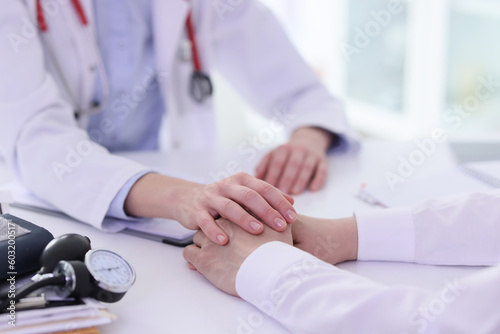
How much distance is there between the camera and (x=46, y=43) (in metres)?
1.18

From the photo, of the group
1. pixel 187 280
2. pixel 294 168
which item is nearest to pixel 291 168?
pixel 294 168

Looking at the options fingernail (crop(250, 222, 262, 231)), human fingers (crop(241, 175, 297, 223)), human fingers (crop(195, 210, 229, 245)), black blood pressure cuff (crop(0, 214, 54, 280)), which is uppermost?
human fingers (crop(241, 175, 297, 223))

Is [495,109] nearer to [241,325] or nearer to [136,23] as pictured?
Result: [136,23]

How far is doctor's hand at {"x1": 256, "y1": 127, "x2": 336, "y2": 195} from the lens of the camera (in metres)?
1.06

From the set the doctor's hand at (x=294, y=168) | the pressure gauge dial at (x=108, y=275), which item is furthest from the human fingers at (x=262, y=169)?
the pressure gauge dial at (x=108, y=275)

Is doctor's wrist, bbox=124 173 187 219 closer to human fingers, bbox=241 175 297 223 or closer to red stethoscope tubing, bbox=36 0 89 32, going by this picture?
human fingers, bbox=241 175 297 223

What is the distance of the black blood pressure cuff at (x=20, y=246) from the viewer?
0.61 m

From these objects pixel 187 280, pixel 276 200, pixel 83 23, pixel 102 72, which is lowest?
pixel 187 280

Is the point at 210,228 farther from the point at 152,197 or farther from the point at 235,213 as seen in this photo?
the point at 152,197

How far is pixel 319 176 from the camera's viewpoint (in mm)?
1084

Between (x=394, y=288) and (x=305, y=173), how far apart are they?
1.62 feet

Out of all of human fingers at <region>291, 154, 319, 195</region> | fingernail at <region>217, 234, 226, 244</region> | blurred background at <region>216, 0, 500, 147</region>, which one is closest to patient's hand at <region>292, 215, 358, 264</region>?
fingernail at <region>217, 234, 226, 244</region>

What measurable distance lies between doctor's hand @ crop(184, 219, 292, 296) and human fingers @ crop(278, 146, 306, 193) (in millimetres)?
293

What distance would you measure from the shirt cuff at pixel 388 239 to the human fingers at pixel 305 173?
257 mm
